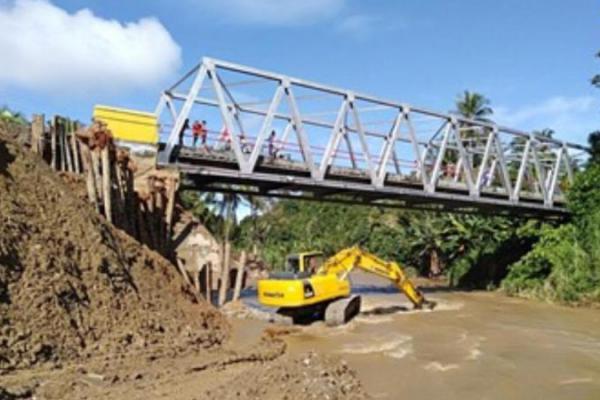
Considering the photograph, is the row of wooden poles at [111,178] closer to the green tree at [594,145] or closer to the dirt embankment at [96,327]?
the dirt embankment at [96,327]

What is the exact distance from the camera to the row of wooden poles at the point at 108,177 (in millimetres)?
15258

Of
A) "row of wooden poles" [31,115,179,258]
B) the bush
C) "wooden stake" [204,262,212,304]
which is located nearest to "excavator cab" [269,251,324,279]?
"wooden stake" [204,262,212,304]

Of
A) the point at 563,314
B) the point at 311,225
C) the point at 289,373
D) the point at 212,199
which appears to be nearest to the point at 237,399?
the point at 289,373

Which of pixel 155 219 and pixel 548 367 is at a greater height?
pixel 155 219

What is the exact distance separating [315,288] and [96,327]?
29.3 ft

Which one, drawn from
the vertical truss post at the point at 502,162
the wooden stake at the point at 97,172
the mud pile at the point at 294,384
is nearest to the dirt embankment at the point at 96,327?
the mud pile at the point at 294,384

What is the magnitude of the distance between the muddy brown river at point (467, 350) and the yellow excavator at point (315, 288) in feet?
1.94

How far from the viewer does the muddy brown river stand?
11391mm

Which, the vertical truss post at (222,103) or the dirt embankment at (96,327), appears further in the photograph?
the vertical truss post at (222,103)

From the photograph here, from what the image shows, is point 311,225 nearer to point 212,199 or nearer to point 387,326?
point 212,199

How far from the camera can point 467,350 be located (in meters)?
15.7

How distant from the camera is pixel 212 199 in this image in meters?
54.5

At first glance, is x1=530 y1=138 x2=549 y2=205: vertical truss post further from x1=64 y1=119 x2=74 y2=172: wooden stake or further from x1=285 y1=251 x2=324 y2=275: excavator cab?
x1=64 y1=119 x2=74 y2=172: wooden stake

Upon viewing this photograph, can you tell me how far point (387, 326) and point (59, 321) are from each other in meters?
11.6
